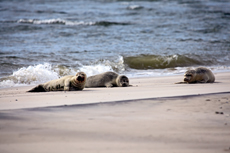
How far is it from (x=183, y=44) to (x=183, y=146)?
472 inches

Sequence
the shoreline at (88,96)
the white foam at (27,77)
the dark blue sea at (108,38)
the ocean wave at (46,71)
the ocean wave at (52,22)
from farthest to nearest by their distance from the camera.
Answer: the ocean wave at (52,22) < the dark blue sea at (108,38) < the ocean wave at (46,71) < the white foam at (27,77) < the shoreline at (88,96)

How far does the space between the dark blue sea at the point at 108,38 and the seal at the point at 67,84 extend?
1.62 m

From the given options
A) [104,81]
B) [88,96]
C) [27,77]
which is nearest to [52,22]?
[27,77]

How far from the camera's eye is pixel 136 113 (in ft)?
10.9

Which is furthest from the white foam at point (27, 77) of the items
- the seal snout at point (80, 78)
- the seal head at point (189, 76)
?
the seal head at point (189, 76)

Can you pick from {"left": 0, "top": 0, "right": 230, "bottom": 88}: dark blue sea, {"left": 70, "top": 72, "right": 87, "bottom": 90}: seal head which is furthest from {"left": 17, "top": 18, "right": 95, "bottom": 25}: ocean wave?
{"left": 70, "top": 72, "right": 87, "bottom": 90}: seal head

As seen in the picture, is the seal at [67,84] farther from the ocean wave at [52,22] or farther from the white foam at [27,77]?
the ocean wave at [52,22]

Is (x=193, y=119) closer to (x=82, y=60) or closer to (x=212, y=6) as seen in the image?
(x=82, y=60)

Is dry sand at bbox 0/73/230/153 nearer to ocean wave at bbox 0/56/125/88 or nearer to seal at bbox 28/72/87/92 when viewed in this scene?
seal at bbox 28/72/87/92

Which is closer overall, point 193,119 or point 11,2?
point 193,119

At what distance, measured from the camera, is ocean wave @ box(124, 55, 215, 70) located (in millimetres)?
10719

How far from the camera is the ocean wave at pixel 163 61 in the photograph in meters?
10.7

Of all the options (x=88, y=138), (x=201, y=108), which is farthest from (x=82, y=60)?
(x=88, y=138)

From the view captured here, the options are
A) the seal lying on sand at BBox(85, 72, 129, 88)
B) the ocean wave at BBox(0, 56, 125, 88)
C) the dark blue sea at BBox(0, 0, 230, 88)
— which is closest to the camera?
the seal lying on sand at BBox(85, 72, 129, 88)
